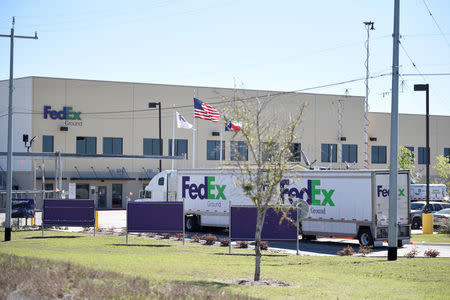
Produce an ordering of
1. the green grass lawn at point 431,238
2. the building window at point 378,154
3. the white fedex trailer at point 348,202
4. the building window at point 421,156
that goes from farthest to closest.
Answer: the building window at point 421,156
the building window at point 378,154
the green grass lawn at point 431,238
the white fedex trailer at point 348,202

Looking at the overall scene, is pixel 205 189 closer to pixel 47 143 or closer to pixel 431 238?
pixel 431 238

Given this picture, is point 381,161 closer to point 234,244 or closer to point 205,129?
point 205,129

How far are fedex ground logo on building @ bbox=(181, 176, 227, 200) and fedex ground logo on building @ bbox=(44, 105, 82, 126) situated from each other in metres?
31.6

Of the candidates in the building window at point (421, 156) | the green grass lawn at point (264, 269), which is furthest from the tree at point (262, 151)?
the building window at point (421, 156)

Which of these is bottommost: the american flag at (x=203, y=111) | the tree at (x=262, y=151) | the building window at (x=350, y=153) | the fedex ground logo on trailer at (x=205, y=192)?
the fedex ground logo on trailer at (x=205, y=192)

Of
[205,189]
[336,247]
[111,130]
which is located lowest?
[336,247]

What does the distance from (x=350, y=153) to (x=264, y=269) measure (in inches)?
2260

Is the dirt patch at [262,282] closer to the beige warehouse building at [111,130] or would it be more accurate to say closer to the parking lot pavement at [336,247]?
the parking lot pavement at [336,247]

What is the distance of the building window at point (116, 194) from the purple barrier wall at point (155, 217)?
4107 centimetres

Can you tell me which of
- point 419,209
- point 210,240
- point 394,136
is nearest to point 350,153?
point 419,209

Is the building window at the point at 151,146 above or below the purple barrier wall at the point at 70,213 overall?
above

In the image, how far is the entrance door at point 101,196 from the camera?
6656 cm

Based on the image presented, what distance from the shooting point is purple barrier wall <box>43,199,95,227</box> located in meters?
29.8

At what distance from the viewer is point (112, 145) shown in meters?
64.5
